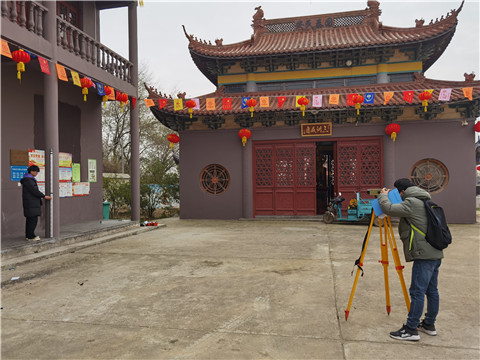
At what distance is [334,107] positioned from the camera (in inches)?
404

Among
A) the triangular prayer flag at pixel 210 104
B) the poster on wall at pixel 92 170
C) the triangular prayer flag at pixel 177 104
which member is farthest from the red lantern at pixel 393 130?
the poster on wall at pixel 92 170

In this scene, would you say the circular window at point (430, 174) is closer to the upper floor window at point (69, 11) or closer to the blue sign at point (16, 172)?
the blue sign at point (16, 172)

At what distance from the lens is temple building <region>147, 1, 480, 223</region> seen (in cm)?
1015

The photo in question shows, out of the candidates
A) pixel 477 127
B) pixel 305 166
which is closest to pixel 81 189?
pixel 305 166

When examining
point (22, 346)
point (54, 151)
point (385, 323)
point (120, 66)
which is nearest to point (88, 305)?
point (22, 346)

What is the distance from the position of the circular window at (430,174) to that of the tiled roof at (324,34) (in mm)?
4037

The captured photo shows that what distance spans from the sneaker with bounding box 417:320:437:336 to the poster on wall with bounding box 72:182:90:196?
28.6 feet

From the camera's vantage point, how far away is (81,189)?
30.1ft

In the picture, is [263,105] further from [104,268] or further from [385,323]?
[385,323]

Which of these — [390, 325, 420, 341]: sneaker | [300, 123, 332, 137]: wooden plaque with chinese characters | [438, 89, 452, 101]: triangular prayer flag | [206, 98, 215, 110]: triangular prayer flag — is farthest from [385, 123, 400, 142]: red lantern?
[390, 325, 420, 341]: sneaker

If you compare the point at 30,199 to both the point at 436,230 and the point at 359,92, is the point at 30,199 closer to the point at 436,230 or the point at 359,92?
the point at 436,230

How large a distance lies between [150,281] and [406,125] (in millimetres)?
9660

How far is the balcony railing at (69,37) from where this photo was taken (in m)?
5.73

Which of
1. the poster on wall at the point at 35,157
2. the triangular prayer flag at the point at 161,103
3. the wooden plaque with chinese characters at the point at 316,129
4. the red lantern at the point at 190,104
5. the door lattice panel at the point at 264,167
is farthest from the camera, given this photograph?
the door lattice panel at the point at 264,167
